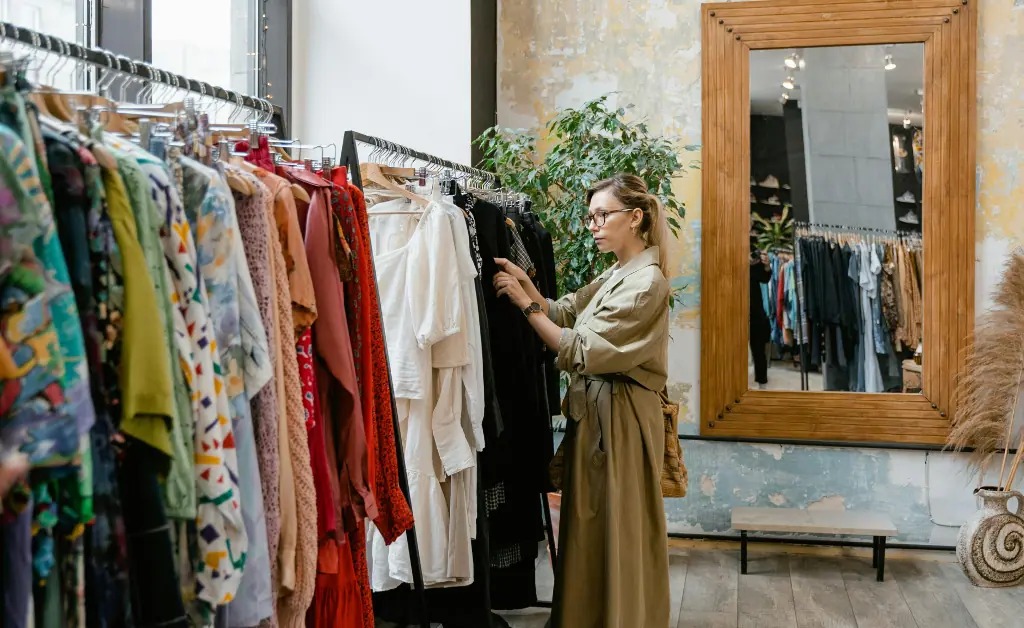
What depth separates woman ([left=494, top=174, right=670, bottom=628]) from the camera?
9.41ft

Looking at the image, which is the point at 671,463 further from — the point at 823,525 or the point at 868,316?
the point at 868,316

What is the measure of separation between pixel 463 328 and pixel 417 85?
1.90 meters

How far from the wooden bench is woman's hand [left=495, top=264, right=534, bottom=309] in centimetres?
188

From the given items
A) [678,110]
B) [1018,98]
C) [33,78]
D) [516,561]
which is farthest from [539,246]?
[1018,98]

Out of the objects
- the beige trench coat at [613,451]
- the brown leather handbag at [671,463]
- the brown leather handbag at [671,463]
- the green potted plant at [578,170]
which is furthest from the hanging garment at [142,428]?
the green potted plant at [578,170]

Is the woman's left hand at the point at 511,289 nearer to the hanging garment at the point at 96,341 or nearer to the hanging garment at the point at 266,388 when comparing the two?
the hanging garment at the point at 266,388

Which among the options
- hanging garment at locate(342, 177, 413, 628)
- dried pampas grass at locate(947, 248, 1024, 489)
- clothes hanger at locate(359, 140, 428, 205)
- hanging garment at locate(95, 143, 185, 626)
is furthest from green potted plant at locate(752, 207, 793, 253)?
hanging garment at locate(95, 143, 185, 626)

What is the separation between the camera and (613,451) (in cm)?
291

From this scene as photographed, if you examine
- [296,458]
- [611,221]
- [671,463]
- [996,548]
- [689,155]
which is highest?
[689,155]

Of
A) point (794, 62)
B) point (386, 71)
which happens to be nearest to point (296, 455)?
point (386, 71)

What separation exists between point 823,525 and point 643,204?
6.33 feet

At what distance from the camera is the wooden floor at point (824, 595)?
348 cm

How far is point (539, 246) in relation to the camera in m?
3.27

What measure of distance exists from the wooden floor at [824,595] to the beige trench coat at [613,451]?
540mm
